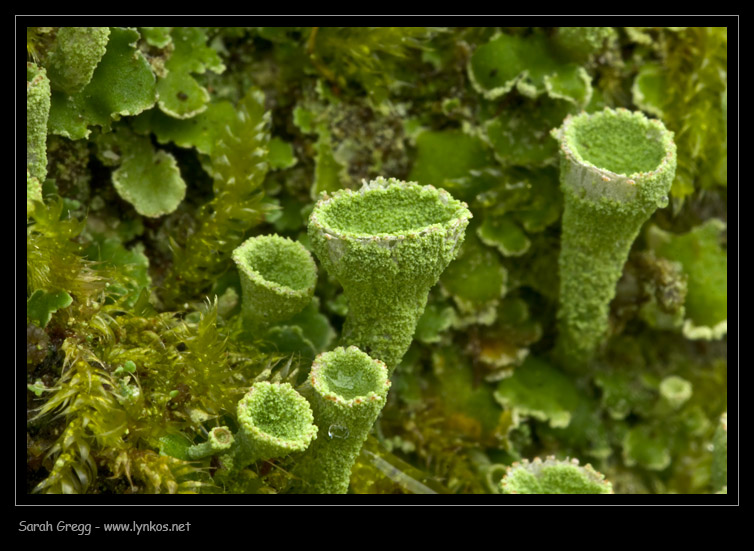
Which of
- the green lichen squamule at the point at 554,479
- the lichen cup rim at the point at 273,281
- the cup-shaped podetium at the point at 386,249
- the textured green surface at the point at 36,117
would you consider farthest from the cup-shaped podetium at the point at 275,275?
the green lichen squamule at the point at 554,479

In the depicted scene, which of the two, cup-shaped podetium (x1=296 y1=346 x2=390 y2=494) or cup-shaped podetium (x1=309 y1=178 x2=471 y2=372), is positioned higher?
cup-shaped podetium (x1=309 y1=178 x2=471 y2=372)

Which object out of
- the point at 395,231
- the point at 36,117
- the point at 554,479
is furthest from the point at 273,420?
the point at 36,117

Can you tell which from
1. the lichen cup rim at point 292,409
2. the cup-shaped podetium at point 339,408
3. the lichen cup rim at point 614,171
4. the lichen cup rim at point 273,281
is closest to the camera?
the lichen cup rim at point 292,409

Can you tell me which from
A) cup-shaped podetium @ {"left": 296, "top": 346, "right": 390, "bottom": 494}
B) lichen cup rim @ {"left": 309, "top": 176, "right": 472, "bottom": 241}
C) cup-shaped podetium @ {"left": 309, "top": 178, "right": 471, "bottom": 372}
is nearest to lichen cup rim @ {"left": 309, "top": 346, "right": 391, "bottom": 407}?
cup-shaped podetium @ {"left": 296, "top": 346, "right": 390, "bottom": 494}

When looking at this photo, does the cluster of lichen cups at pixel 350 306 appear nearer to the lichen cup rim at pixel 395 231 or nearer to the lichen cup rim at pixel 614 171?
the lichen cup rim at pixel 395 231

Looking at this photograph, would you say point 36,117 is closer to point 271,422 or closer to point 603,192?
point 271,422

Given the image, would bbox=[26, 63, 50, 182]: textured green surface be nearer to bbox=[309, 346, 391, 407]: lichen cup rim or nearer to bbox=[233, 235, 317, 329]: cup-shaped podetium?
bbox=[233, 235, 317, 329]: cup-shaped podetium
